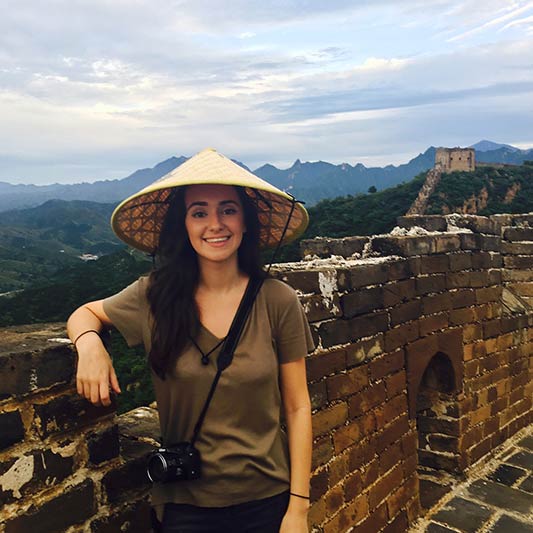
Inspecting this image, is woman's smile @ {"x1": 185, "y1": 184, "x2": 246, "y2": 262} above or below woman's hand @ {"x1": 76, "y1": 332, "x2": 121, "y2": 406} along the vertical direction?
above

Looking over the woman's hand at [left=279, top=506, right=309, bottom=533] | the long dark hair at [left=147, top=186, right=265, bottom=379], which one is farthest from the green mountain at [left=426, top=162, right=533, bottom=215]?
the woman's hand at [left=279, top=506, right=309, bottom=533]

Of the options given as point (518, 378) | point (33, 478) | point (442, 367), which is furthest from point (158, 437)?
point (518, 378)

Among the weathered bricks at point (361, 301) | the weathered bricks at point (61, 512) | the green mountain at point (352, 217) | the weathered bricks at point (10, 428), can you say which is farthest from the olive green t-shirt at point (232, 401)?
the green mountain at point (352, 217)

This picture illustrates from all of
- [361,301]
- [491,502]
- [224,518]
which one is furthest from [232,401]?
[491,502]

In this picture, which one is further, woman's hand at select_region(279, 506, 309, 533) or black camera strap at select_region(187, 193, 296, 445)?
woman's hand at select_region(279, 506, 309, 533)

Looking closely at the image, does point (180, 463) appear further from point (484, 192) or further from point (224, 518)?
point (484, 192)

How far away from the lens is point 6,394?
74.3 inches

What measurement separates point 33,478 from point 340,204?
61.6 meters

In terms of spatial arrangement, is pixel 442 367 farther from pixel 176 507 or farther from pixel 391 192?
pixel 391 192

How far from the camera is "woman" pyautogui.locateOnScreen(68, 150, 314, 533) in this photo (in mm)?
1863

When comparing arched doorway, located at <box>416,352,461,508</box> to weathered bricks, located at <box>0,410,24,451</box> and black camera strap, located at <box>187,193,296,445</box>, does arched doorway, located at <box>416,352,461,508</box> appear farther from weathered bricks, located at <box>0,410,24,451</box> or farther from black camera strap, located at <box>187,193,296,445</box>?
weathered bricks, located at <box>0,410,24,451</box>

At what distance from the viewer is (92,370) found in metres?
1.87

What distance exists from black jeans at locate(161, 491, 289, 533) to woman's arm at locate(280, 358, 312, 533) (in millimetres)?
80

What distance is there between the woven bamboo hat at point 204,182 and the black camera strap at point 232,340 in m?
0.39
